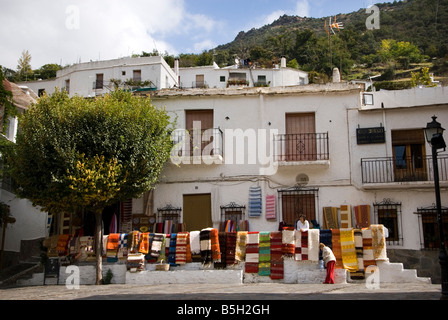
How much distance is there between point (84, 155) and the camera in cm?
1527

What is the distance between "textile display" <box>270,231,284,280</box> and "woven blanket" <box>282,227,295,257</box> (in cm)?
17

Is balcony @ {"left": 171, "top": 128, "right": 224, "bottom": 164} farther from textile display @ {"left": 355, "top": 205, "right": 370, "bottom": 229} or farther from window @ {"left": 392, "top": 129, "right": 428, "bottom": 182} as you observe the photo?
window @ {"left": 392, "top": 129, "right": 428, "bottom": 182}

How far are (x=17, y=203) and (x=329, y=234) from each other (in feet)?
43.3

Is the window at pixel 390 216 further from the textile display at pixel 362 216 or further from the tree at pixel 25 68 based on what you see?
the tree at pixel 25 68

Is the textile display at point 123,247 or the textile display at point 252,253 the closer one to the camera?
the textile display at point 252,253

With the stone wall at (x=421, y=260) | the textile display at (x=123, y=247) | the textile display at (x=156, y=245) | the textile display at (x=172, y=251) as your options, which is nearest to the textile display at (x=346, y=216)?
the stone wall at (x=421, y=260)

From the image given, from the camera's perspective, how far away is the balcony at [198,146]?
59.2 ft

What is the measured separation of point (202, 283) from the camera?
582 inches

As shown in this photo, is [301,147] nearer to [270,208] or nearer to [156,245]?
[270,208]

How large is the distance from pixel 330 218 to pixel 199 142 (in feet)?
17.7

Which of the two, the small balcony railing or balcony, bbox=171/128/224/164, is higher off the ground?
balcony, bbox=171/128/224/164

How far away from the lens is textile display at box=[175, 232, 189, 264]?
50.6ft

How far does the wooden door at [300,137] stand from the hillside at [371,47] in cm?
3680

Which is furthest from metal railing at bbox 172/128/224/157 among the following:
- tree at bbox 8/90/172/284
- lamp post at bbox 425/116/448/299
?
lamp post at bbox 425/116/448/299
